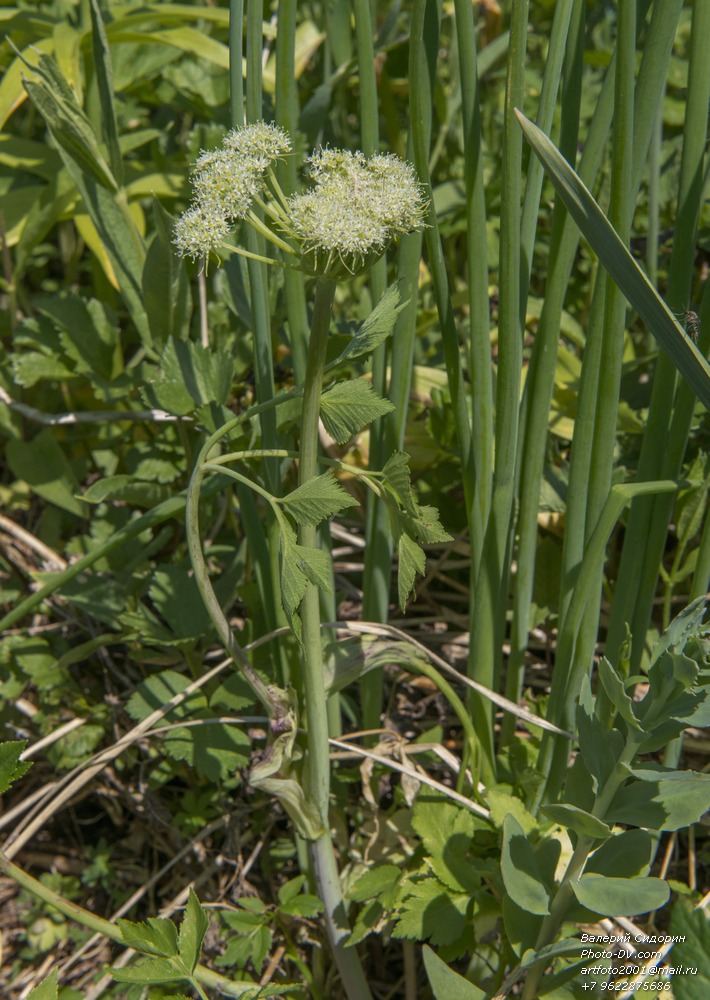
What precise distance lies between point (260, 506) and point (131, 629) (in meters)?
0.27

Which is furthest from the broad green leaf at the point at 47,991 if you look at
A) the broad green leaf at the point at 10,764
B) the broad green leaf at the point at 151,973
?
the broad green leaf at the point at 10,764

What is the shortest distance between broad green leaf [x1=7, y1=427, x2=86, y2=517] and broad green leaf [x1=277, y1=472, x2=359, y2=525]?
76 centimetres

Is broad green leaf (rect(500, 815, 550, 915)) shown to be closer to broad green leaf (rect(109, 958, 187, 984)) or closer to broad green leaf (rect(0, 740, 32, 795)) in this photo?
broad green leaf (rect(109, 958, 187, 984))

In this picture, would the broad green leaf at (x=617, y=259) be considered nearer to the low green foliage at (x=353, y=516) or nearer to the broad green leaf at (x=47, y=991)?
the low green foliage at (x=353, y=516)

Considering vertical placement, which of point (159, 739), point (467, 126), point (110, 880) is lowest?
point (110, 880)

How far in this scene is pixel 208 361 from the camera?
3.43 feet

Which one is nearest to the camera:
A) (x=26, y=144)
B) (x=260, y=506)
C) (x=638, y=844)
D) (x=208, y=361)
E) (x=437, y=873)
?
(x=638, y=844)

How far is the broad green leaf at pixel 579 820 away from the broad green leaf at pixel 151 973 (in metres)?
0.39

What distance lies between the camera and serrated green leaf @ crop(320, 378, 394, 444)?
71cm

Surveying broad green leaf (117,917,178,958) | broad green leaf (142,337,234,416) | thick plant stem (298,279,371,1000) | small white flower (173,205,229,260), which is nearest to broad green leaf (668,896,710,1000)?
thick plant stem (298,279,371,1000)

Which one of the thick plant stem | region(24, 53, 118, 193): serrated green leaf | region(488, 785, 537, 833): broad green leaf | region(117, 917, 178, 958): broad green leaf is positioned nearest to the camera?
the thick plant stem

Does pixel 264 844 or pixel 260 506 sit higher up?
pixel 260 506

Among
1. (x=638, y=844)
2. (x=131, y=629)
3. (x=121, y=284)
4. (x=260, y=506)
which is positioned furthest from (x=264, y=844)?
(x=121, y=284)

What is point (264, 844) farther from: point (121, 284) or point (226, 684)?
point (121, 284)
